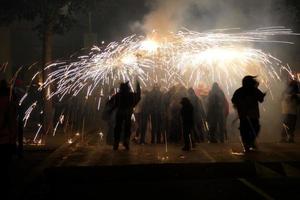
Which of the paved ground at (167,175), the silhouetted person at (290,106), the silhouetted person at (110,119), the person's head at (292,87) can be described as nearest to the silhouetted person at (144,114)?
the silhouetted person at (110,119)

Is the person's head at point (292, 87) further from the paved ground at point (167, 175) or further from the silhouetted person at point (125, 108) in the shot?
the silhouetted person at point (125, 108)

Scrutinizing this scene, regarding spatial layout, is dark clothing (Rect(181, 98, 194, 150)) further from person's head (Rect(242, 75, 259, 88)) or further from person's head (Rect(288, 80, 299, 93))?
person's head (Rect(288, 80, 299, 93))

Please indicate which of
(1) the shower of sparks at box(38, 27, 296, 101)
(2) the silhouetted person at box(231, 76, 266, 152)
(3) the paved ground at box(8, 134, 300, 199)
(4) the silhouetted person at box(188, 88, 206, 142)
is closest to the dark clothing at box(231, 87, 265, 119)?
(2) the silhouetted person at box(231, 76, 266, 152)

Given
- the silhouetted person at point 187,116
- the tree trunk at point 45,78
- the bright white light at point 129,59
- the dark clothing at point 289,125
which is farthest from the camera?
the tree trunk at point 45,78

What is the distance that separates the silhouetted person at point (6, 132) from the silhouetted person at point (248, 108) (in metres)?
5.57

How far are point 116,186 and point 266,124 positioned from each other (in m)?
13.0

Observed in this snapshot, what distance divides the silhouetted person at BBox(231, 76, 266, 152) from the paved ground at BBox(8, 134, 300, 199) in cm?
42

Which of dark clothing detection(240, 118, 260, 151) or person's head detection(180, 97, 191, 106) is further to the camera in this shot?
person's head detection(180, 97, 191, 106)

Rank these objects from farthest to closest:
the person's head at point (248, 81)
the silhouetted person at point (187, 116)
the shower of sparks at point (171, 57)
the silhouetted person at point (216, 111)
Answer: the shower of sparks at point (171, 57) → the silhouetted person at point (216, 111) → the silhouetted person at point (187, 116) → the person's head at point (248, 81)

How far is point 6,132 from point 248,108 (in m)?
5.89

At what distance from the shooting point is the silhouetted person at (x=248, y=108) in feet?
43.3

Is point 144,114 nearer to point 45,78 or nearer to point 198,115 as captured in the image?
point 198,115

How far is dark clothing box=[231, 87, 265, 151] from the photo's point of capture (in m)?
13.2

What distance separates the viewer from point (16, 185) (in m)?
10.4
